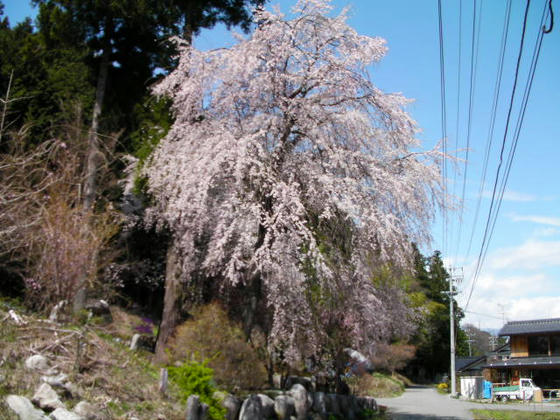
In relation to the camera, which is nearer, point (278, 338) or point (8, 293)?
point (278, 338)

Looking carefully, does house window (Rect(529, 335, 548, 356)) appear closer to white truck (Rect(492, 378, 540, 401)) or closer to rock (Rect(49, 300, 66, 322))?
white truck (Rect(492, 378, 540, 401))

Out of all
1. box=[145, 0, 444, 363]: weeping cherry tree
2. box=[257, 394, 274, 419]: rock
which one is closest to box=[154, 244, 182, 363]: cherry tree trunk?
box=[145, 0, 444, 363]: weeping cherry tree

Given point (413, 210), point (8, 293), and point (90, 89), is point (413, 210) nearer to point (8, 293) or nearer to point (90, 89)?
point (8, 293)

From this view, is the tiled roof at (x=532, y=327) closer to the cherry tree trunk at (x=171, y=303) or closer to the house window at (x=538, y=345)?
the house window at (x=538, y=345)

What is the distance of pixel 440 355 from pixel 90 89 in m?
36.8

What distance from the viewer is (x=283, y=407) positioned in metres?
8.62

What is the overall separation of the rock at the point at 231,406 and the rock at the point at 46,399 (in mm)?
2744

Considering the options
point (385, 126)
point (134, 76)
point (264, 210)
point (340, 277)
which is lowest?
point (340, 277)

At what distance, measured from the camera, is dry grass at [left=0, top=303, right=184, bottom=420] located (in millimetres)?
5711

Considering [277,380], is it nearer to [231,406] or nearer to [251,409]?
[251,409]

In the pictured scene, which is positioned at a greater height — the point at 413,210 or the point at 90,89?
the point at 90,89

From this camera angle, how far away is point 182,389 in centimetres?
719

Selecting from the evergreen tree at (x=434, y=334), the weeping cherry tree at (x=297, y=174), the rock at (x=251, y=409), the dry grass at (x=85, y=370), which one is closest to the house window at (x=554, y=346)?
the evergreen tree at (x=434, y=334)

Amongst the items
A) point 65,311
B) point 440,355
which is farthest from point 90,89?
point 440,355
